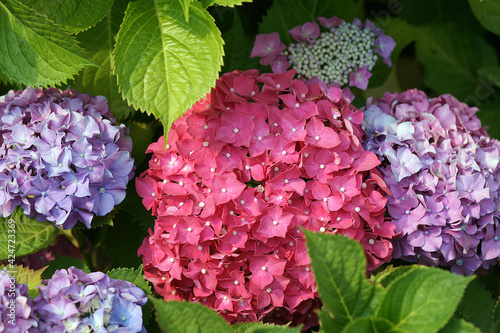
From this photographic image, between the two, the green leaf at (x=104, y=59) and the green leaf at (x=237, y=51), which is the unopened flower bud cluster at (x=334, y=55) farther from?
the green leaf at (x=104, y=59)

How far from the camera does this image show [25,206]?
925 mm

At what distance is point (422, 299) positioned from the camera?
0.71m

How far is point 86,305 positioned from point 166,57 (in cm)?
41

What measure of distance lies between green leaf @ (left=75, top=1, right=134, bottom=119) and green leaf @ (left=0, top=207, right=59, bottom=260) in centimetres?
26

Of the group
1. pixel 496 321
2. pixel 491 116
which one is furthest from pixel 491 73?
pixel 496 321

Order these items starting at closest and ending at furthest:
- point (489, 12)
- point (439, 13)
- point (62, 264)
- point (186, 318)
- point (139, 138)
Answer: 1. point (186, 318)
2. point (62, 264)
3. point (139, 138)
4. point (489, 12)
5. point (439, 13)

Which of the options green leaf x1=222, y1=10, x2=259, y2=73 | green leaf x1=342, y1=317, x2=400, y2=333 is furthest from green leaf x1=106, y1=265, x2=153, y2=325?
green leaf x1=222, y1=10, x2=259, y2=73

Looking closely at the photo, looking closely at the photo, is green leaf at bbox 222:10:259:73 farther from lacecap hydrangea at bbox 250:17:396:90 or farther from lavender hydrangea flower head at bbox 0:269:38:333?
lavender hydrangea flower head at bbox 0:269:38:333

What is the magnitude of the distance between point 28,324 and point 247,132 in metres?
0.44

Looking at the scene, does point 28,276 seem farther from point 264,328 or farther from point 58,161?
point 264,328

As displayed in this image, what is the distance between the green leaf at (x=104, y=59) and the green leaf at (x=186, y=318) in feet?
1.64

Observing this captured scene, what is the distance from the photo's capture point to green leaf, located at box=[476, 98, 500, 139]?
1.34 metres

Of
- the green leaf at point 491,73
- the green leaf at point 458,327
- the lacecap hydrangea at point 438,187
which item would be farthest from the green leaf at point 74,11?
the green leaf at point 491,73

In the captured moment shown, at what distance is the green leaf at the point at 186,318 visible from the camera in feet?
2.25
